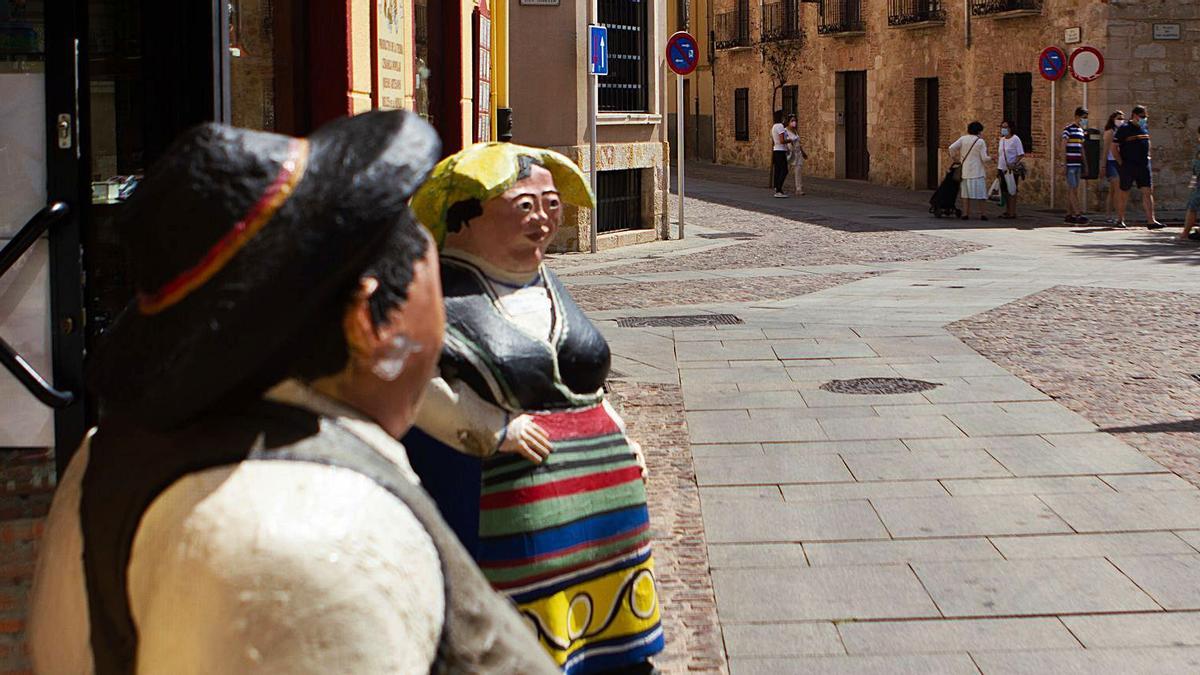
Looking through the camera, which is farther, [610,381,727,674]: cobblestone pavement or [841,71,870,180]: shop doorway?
[841,71,870,180]: shop doorway

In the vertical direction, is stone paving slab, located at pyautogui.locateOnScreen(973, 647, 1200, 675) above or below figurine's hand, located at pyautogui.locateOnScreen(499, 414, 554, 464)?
below

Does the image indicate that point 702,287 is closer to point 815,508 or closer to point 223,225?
point 815,508

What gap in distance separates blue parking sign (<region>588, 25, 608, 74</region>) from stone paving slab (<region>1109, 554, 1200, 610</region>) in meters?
14.5

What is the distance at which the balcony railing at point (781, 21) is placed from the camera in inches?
1607

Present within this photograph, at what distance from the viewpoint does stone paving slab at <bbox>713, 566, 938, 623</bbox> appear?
5.48m

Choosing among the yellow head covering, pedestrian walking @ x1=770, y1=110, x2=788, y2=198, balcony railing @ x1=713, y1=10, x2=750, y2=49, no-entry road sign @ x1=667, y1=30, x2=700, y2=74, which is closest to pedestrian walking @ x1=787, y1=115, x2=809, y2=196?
pedestrian walking @ x1=770, y1=110, x2=788, y2=198

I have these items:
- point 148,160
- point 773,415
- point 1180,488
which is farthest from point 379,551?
point 773,415

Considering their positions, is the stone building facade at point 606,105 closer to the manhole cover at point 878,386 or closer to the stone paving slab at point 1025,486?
the manhole cover at point 878,386

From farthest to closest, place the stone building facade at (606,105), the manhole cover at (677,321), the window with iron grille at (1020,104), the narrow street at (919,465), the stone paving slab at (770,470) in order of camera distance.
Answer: the window with iron grille at (1020,104)
the stone building facade at (606,105)
the manhole cover at (677,321)
the stone paving slab at (770,470)
the narrow street at (919,465)

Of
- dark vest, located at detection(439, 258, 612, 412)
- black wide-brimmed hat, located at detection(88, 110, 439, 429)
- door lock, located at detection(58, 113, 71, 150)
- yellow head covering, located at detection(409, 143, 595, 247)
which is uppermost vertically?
door lock, located at detection(58, 113, 71, 150)

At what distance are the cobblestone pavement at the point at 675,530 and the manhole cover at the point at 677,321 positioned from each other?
294 centimetres

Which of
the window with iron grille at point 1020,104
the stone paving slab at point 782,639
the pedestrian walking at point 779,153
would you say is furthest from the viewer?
the pedestrian walking at point 779,153

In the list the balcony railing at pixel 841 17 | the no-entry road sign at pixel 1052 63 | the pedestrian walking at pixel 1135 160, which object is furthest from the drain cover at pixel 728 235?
the balcony railing at pixel 841 17

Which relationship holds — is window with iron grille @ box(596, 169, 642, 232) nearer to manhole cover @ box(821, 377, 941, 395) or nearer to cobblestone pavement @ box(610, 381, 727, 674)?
manhole cover @ box(821, 377, 941, 395)
